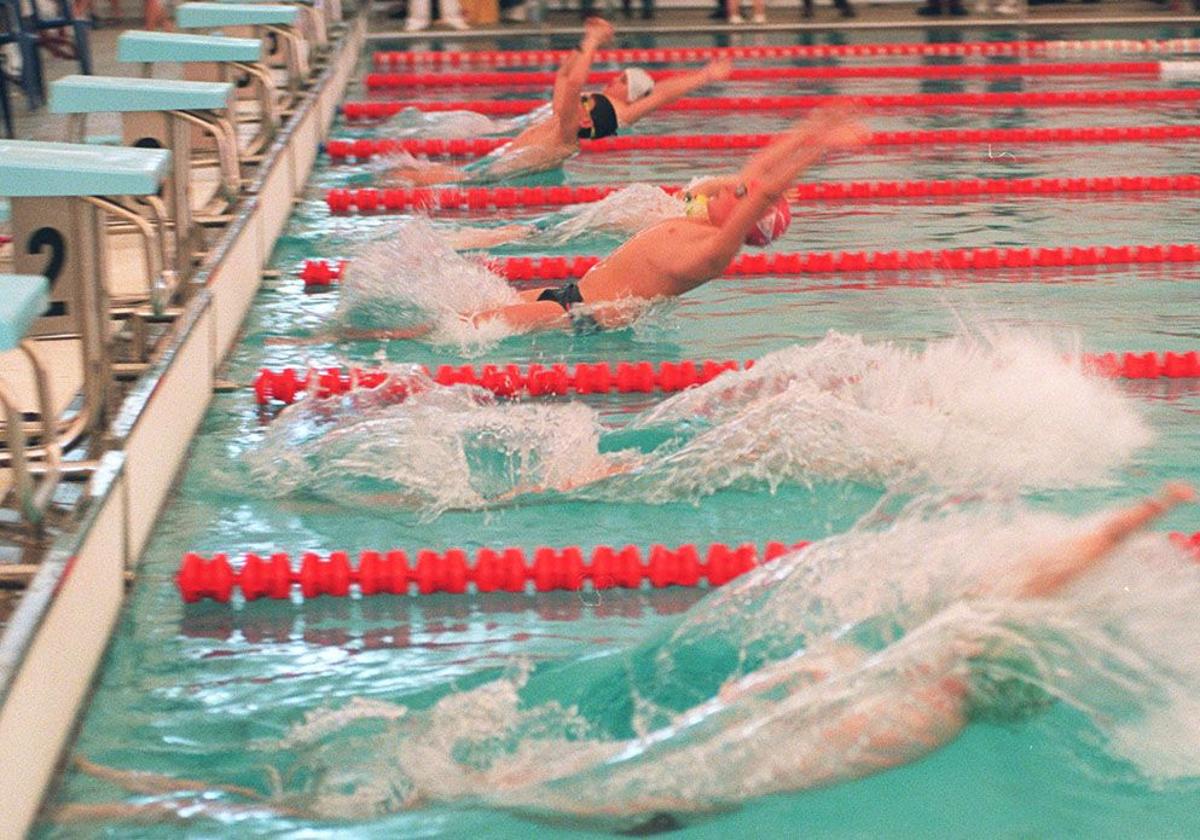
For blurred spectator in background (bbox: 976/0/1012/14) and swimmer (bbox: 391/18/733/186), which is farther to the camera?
blurred spectator in background (bbox: 976/0/1012/14)

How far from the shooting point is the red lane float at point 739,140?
29.8 ft

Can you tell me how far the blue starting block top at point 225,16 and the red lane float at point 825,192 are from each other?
83cm

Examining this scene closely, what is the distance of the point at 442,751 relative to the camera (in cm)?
287

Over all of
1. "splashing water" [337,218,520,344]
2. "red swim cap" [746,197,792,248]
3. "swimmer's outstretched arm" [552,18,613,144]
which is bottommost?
"splashing water" [337,218,520,344]

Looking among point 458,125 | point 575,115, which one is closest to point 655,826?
point 575,115

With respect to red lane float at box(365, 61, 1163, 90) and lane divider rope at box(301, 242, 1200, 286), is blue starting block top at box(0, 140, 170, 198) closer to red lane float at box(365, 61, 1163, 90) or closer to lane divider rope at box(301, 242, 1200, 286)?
lane divider rope at box(301, 242, 1200, 286)

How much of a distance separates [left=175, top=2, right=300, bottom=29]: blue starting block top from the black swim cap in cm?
139

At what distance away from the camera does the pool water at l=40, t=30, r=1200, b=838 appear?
9.15 feet

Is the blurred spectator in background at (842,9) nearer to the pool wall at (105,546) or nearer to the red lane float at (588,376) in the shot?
the pool wall at (105,546)

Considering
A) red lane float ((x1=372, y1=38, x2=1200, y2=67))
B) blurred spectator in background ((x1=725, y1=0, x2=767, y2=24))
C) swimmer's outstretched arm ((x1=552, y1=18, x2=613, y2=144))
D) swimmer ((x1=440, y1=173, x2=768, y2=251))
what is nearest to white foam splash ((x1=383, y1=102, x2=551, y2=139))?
swimmer's outstretched arm ((x1=552, y1=18, x2=613, y2=144))

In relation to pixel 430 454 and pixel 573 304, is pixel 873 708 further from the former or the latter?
pixel 573 304

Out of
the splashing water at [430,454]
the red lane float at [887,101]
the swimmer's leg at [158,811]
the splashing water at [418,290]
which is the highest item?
the red lane float at [887,101]

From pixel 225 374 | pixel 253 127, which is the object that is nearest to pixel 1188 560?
pixel 225 374

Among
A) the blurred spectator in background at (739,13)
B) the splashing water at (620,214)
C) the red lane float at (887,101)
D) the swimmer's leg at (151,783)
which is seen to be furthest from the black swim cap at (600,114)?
the blurred spectator in background at (739,13)
